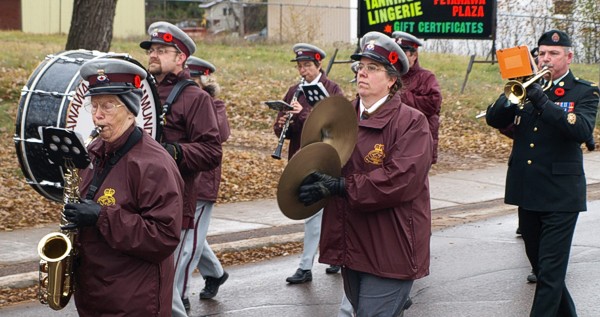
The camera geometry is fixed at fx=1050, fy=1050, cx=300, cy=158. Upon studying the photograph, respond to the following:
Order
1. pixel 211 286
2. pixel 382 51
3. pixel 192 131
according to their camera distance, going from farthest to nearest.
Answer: pixel 211 286 < pixel 192 131 < pixel 382 51

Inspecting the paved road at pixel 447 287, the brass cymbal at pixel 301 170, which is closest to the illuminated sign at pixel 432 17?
the paved road at pixel 447 287

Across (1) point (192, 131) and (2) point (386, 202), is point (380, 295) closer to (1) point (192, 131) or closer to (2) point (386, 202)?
(2) point (386, 202)

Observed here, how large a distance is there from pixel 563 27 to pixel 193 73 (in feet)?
56.5

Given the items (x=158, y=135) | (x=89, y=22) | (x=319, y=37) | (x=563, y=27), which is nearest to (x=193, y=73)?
(x=158, y=135)

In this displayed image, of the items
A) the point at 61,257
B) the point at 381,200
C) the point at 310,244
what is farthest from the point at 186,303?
the point at 61,257

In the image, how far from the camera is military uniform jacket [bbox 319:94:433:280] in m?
5.11

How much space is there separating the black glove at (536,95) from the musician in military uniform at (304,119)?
252 centimetres

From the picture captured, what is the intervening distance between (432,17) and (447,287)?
12.6 meters

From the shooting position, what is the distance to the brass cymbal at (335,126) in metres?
5.10

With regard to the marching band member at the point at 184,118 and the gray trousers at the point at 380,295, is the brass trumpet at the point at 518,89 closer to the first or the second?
the gray trousers at the point at 380,295

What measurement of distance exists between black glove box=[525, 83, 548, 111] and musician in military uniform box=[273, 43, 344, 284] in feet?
8.27

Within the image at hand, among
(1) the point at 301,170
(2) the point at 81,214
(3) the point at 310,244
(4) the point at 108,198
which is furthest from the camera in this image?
(3) the point at 310,244

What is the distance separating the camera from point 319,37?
33.6m

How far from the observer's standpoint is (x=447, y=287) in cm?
854
